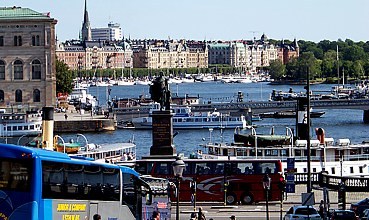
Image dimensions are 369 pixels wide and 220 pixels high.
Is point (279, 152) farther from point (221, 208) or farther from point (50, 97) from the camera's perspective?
point (50, 97)

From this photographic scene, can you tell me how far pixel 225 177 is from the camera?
24984 millimetres

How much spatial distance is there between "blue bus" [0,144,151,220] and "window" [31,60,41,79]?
175ft

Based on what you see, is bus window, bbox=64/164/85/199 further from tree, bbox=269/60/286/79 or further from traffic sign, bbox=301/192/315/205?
tree, bbox=269/60/286/79

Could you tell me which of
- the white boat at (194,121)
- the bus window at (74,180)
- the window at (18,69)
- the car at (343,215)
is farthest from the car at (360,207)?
the window at (18,69)

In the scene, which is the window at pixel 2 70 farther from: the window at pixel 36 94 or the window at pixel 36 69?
the window at pixel 36 94

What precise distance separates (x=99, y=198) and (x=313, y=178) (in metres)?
15.3

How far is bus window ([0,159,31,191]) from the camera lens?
13.4m

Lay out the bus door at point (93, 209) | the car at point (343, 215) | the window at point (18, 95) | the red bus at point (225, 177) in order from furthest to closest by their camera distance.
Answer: the window at point (18, 95), the red bus at point (225, 177), the car at point (343, 215), the bus door at point (93, 209)

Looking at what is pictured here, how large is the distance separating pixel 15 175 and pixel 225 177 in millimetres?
12002

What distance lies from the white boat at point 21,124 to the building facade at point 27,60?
6.07 m

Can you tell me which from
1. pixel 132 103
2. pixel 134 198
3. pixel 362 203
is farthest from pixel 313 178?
pixel 132 103

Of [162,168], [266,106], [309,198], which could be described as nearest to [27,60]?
[266,106]

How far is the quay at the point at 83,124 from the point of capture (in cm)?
6556

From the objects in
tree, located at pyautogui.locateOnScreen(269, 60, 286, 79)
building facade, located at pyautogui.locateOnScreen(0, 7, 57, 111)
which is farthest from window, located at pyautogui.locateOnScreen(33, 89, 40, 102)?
tree, located at pyautogui.locateOnScreen(269, 60, 286, 79)
